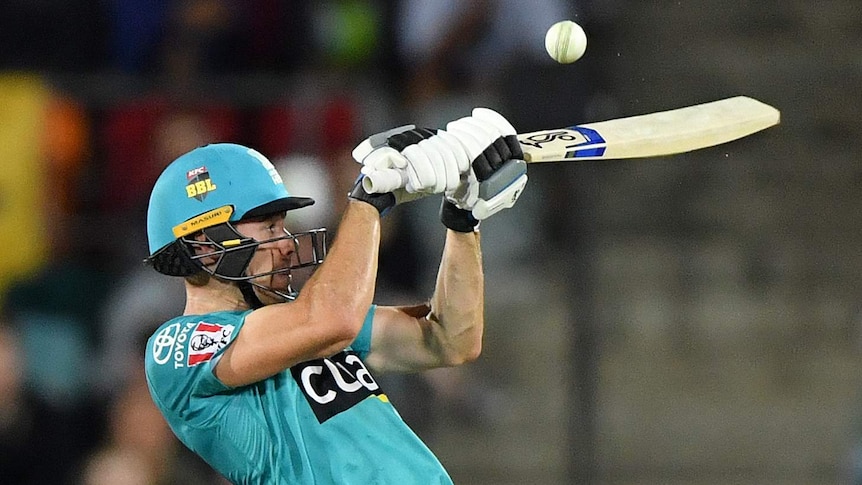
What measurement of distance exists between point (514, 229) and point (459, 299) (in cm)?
205

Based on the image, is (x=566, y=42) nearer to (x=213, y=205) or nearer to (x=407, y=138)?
(x=407, y=138)

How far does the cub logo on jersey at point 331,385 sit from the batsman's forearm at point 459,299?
26 centimetres

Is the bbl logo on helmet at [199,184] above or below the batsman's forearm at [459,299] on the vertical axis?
above

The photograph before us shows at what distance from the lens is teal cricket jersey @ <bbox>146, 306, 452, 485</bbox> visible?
2.54m

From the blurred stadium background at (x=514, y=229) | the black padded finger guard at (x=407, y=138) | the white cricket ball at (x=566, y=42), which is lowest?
the blurred stadium background at (x=514, y=229)

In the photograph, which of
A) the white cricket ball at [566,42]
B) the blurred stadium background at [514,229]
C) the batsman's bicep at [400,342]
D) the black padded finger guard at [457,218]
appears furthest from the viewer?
the blurred stadium background at [514,229]

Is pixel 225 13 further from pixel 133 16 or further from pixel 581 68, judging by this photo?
pixel 581 68

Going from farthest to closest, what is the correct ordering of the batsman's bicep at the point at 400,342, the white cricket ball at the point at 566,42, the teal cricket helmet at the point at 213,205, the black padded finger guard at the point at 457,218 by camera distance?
the white cricket ball at the point at 566,42 < the batsman's bicep at the point at 400,342 < the black padded finger guard at the point at 457,218 < the teal cricket helmet at the point at 213,205

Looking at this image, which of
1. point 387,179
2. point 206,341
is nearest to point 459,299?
point 387,179

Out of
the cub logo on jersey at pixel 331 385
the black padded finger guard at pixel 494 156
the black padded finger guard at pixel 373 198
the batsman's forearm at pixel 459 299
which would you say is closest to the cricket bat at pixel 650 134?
the black padded finger guard at pixel 494 156

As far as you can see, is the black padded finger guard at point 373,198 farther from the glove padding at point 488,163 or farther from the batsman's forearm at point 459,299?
the batsman's forearm at point 459,299

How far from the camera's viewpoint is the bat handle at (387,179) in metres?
2.44

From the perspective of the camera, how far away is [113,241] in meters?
4.80

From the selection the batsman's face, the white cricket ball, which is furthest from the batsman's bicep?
the white cricket ball
